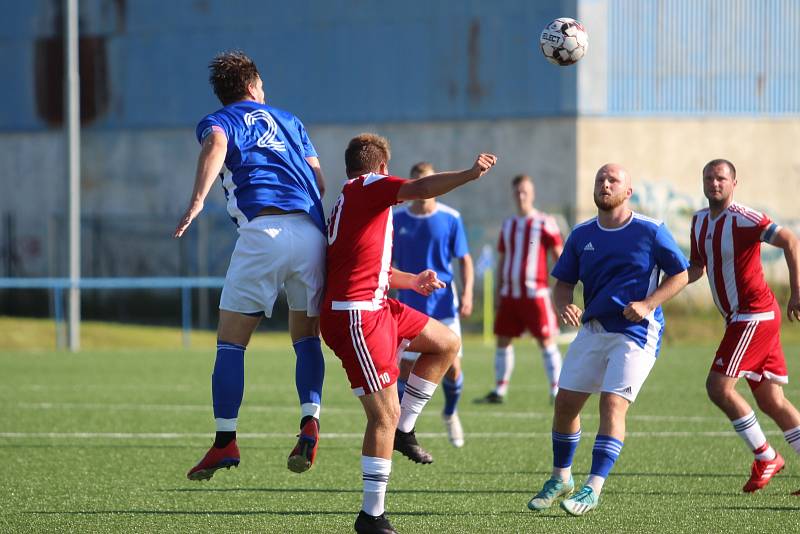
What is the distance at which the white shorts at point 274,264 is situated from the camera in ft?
23.3

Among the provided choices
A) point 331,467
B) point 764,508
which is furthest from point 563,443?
point 331,467

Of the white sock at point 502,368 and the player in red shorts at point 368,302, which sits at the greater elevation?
the player in red shorts at point 368,302

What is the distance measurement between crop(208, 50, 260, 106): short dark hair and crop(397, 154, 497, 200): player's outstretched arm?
1429mm

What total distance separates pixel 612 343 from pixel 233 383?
2.24 metres

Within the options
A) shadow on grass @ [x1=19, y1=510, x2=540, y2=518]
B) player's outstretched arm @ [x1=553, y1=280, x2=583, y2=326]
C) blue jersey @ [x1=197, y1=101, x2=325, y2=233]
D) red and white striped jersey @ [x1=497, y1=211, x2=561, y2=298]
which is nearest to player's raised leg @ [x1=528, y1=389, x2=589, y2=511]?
shadow on grass @ [x1=19, y1=510, x2=540, y2=518]

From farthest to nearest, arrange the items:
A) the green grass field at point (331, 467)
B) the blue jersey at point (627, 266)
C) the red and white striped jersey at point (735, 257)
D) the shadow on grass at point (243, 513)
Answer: the red and white striped jersey at point (735, 257), the shadow on grass at point (243, 513), the blue jersey at point (627, 266), the green grass field at point (331, 467)

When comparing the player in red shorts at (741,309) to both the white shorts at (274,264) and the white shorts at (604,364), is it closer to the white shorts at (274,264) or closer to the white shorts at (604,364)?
the white shorts at (604,364)

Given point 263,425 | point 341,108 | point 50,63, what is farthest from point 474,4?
point 263,425

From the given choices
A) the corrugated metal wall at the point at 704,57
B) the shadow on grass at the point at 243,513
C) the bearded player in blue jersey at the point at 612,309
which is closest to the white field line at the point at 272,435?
the shadow on grass at the point at 243,513

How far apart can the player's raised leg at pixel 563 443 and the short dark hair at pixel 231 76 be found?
2624 mm

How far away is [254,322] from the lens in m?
7.32

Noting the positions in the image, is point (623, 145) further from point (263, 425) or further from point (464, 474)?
point (464, 474)

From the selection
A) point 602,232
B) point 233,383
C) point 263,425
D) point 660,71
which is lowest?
point 263,425

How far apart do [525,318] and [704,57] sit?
50.9 ft
